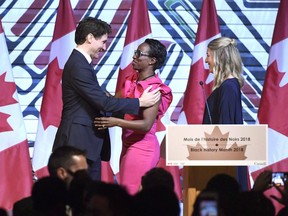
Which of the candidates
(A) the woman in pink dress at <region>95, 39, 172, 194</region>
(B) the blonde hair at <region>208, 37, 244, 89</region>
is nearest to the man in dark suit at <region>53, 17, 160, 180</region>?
(A) the woman in pink dress at <region>95, 39, 172, 194</region>

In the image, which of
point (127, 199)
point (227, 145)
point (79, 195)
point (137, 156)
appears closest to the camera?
point (127, 199)

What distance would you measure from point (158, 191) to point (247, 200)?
666 millimetres

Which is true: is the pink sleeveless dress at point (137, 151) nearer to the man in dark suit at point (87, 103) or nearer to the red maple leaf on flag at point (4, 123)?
the man in dark suit at point (87, 103)

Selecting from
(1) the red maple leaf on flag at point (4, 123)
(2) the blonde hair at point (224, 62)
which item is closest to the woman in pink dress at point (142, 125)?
(2) the blonde hair at point (224, 62)

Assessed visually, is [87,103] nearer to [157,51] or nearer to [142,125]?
[142,125]

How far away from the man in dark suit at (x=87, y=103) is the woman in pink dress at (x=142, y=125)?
6.2 inches

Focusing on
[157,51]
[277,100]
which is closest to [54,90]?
[277,100]

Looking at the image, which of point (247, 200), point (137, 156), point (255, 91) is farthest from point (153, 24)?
point (247, 200)

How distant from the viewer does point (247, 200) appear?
521cm

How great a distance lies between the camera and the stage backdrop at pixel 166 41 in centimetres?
1028

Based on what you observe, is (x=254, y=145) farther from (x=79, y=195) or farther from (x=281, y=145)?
(x=281, y=145)

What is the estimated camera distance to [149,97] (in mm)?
7305

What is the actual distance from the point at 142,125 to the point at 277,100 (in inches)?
105

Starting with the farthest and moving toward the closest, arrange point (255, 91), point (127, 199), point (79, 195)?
1. point (255, 91)
2. point (79, 195)
3. point (127, 199)
